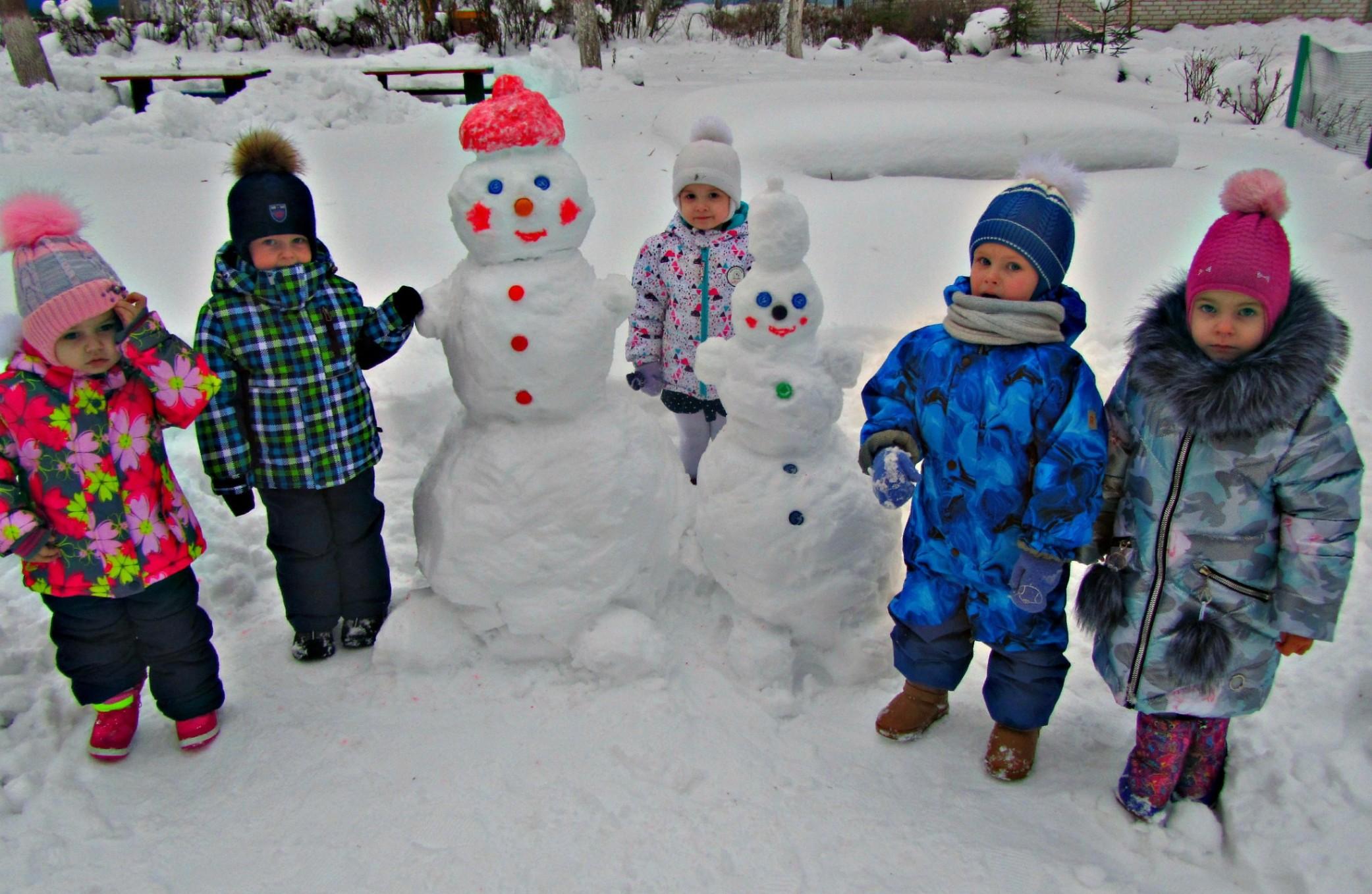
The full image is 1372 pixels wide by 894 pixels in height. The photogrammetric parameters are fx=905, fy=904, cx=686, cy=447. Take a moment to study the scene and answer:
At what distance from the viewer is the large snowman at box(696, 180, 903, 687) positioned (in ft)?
7.91

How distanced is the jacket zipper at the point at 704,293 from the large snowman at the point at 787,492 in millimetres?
681

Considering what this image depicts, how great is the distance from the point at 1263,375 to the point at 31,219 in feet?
8.87

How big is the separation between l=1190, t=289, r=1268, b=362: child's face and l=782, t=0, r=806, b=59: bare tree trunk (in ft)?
48.8

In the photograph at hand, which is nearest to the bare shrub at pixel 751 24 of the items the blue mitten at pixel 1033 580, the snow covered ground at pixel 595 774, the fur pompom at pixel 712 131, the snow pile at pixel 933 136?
the snow pile at pixel 933 136

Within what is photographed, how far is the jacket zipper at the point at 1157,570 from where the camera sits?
74.7 inches

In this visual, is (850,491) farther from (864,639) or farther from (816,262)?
(816,262)

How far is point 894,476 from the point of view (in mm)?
2117

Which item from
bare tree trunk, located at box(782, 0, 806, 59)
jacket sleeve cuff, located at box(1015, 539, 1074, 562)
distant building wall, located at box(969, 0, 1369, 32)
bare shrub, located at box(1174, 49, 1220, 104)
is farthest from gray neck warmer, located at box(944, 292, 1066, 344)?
distant building wall, located at box(969, 0, 1369, 32)

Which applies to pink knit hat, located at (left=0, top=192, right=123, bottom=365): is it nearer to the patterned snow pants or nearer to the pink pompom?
the pink pompom

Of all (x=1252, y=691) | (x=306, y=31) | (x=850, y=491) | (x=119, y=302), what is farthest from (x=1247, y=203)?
(x=306, y=31)

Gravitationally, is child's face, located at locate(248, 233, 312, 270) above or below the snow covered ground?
above

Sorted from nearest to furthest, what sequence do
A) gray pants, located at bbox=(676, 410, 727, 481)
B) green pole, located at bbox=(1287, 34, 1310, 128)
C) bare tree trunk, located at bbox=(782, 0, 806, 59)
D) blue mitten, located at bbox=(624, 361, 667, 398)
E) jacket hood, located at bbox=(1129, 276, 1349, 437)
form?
jacket hood, located at bbox=(1129, 276, 1349, 437) < blue mitten, located at bbox=(624, 361, 667, 398) < gray pants, located at bbox=(676, 410, 727, 481) < green pole, located at bbox=(1287, 34, 1310, 128) < bare tree trunk, located at bbox=(782, 0, 806, 59)

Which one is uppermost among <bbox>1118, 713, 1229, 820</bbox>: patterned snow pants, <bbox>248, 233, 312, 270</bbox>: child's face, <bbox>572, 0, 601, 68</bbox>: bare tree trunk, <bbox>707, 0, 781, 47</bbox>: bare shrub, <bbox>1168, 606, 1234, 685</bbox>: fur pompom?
<bbox>707, 0, 781, 47</bbox>: bare shrub

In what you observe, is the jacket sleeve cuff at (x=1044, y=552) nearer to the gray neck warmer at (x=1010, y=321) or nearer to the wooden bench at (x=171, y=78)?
the gray neck warmer at (x=1010, y=321)
